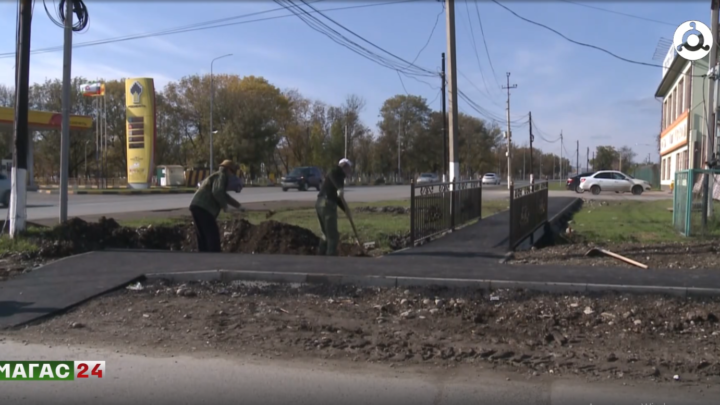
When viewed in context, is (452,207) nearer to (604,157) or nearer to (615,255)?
(615,255)

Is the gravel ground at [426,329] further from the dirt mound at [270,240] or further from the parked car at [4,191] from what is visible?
the parked car at [4,191]

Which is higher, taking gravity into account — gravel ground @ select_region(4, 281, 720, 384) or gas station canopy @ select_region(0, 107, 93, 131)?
gas station canopy @ select_region(0, 107, 93, 131)

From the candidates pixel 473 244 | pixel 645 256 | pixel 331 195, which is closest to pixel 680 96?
pixel 473 244

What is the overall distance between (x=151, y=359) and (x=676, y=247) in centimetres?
1000

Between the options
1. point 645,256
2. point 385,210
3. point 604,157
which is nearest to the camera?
point 645,256

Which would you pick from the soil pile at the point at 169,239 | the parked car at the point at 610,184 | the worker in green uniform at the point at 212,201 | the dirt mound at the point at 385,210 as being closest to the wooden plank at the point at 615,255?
the soil pile at the point at 169,239

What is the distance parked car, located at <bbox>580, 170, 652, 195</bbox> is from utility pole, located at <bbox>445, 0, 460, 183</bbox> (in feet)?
88.2

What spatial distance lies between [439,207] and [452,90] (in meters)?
4.89

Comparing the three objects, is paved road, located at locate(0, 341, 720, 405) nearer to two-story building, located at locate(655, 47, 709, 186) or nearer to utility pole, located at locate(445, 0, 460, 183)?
utility pole, located at locate(445, 0, 460, 183)

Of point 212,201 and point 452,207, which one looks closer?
point 212,201

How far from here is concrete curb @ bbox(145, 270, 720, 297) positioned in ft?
26.1

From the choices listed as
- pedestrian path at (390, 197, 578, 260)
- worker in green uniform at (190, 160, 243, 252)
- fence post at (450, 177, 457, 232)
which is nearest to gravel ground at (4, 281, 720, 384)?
worker in green uniform at (190, 160, 243, 252)

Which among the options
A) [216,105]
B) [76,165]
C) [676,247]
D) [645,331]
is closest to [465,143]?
[216,105]

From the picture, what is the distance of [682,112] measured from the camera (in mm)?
44500
